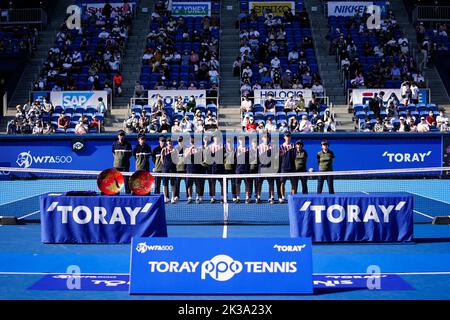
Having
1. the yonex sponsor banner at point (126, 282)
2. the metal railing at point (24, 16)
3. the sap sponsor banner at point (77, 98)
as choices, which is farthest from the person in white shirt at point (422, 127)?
the metal railing at point (24, 16)

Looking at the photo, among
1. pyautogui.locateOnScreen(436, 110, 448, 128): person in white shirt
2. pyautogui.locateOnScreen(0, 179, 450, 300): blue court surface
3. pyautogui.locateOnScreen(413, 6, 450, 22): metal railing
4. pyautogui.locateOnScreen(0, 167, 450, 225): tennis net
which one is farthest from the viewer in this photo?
pyautogui.locateOnScreen(413, 6, 450, 22): metal railing

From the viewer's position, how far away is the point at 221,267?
9188 millimetres

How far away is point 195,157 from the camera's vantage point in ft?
65.5

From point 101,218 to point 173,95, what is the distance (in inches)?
767

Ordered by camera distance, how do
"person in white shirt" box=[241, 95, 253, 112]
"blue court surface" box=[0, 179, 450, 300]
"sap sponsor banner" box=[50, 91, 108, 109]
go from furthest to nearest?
1. "sap sponsor banner" box=[50, 91, 108, 109]
2. "person in white shirt" box=[241, 95, 253, 112]
3. "blue court surface" box=[0, 179, 450, 300]

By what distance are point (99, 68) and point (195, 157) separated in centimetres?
1763

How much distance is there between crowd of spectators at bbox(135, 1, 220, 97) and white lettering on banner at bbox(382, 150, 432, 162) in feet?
31.6

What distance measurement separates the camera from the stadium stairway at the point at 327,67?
3228 centimetres

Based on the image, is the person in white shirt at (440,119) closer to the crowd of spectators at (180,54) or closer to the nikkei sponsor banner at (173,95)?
the nikkei sponsor banner at (173,95)

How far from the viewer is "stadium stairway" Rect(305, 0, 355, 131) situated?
32281 millimetres

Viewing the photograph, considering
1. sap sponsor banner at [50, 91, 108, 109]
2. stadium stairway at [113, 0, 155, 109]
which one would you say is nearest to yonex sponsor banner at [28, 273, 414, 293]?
sap sponsor banner at [50, 91, 108, 109]

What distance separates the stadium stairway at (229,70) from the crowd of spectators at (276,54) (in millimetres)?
703

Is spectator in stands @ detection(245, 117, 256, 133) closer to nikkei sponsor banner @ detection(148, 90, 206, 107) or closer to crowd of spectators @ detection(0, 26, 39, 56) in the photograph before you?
nikkei sponsor banner @ detection(148, 90, 206, 107)
